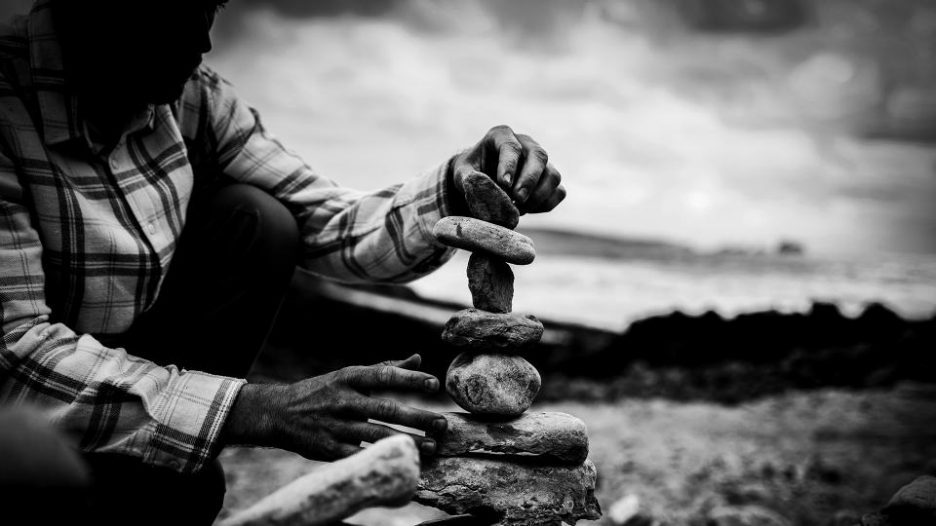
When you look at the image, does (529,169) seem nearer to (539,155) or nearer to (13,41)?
(539,155)

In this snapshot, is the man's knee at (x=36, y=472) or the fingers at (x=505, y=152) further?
the fingers at (x=505, y=152)

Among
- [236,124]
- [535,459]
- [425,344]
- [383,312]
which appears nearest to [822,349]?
[425,344]

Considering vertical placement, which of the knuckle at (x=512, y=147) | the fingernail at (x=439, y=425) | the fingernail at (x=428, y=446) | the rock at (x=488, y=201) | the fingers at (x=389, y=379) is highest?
the knuckle at (x=512, y=147)

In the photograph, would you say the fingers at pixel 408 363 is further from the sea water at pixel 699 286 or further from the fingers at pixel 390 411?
the sea water at pixel 699 286

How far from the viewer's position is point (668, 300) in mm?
11469

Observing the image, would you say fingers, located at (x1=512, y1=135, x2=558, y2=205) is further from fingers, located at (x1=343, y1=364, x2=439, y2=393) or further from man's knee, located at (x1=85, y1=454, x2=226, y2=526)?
man's knee, located at (x1=85, y1=454, x2=226, y2=526)

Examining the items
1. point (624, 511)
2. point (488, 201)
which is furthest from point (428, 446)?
point (624, 511)

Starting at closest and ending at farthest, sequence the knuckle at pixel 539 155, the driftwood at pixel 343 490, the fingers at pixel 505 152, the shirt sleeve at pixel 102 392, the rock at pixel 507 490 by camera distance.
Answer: the driftwood at pixel 343 490, the shirt sleeve at pixel 102 392, the rock at pixel 507 490, the fingers at pixel 505 152, the knuckle at pixel 539 155

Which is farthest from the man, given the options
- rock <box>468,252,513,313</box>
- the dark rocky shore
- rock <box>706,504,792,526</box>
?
the dark rocky shore

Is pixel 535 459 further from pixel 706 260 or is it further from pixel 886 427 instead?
pixel 706 260

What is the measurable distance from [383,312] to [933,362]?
6.05m

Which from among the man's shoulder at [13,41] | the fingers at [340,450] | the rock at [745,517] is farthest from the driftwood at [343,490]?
the rock at [745,517]

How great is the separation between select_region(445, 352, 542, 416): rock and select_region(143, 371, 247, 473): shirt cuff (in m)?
0.76

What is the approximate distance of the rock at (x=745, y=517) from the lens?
3656mm
